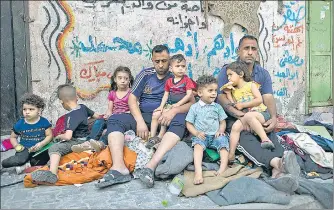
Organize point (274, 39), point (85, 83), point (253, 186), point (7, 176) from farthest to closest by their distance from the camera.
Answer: point (274, 39) < point (85, 83) < point (7, 176) < point (253, 186)

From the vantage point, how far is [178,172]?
392cm

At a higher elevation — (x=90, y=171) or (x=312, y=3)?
(x=312, y=3)

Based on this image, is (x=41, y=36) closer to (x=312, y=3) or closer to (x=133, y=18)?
(x=133, y=18)

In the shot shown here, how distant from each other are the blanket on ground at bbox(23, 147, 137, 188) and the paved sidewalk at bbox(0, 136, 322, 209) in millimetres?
102

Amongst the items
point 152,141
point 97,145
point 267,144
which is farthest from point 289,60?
point 97,145

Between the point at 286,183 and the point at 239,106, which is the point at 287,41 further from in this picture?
the point at 286,183

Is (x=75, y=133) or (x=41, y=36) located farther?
(x=41, y=36)

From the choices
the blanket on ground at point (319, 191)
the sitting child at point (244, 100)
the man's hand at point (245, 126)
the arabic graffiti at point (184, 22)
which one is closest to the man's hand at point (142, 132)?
the sitting child at point (244, 100)

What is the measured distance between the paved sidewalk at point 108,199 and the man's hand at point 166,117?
31.8 inches

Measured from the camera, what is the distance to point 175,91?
4652mm

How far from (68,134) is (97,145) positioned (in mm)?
397

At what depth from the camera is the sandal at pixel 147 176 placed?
12.1 ft

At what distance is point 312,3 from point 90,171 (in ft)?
21.7

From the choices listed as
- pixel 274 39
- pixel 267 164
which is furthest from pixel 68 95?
pixel 274 39
